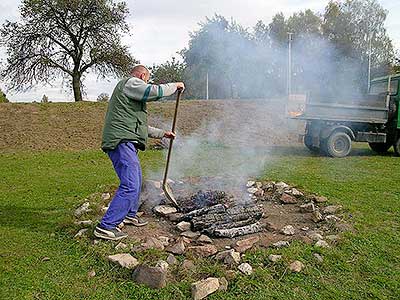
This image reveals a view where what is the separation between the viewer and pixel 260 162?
31.8 ft

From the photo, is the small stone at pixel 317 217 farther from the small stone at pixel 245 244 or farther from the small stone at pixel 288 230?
the small stone at pixel 245 244

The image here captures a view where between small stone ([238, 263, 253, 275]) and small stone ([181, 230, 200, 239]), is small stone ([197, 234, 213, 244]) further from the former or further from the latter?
small stone ([238, 263, 253, 275])

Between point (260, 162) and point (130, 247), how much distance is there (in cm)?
635

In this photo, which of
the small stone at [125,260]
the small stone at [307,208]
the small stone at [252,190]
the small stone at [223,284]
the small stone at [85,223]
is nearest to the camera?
the small stone at [223,284]

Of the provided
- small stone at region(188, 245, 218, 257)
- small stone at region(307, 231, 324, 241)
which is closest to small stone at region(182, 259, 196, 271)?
small stone at region(188, 245, 218, 257)

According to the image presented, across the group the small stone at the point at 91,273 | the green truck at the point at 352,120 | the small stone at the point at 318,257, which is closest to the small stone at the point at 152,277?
the small stone at the point at 91,273

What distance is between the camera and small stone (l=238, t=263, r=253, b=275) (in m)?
3.26

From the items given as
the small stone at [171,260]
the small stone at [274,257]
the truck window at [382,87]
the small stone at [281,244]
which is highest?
the truck window at [382,87]

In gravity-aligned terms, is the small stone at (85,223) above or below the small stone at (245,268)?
above

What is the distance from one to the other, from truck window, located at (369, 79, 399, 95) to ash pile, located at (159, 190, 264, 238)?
8.01 m

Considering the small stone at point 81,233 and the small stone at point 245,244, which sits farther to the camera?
the small stone at point 81,233

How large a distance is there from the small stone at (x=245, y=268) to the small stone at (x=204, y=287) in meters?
0.28

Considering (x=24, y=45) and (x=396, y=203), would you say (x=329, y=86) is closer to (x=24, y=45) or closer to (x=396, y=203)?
(x=396, y=203)

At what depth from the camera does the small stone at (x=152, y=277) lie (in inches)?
123
